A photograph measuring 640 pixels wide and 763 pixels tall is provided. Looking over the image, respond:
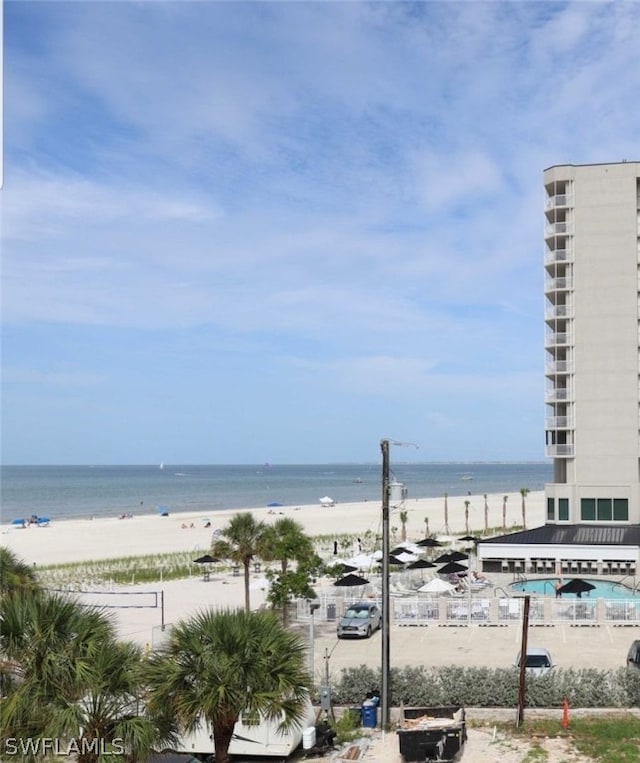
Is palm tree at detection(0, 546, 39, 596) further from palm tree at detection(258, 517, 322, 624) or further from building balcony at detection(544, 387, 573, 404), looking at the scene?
building balcony at detection(544, 387, 573, 404)

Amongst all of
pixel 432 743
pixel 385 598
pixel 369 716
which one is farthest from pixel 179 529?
pixel 432 743

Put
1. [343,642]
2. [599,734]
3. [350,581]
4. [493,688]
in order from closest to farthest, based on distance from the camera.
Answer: [599,734]
[493,688]
[343,642]
[350,581]

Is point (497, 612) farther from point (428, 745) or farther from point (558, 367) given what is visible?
point (558, 367)

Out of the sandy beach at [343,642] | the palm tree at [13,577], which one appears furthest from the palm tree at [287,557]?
the palm tree at [13,577]

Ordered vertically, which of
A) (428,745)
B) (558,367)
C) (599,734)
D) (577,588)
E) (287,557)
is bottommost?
(599,734)

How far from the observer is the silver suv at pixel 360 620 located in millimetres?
30094

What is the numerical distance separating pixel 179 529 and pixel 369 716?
237 ft

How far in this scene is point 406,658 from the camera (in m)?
26.9

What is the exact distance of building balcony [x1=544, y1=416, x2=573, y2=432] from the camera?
2074 inches

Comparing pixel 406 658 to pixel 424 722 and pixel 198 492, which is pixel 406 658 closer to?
pixel 424 722

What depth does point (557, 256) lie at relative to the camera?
53.3m

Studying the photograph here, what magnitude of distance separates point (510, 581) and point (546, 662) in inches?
793

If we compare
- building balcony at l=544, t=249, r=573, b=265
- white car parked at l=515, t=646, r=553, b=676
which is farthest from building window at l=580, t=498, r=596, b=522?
white car parked at l=515, t=646, r=553, b=676

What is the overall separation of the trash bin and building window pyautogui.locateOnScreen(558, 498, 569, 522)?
3423 cm
